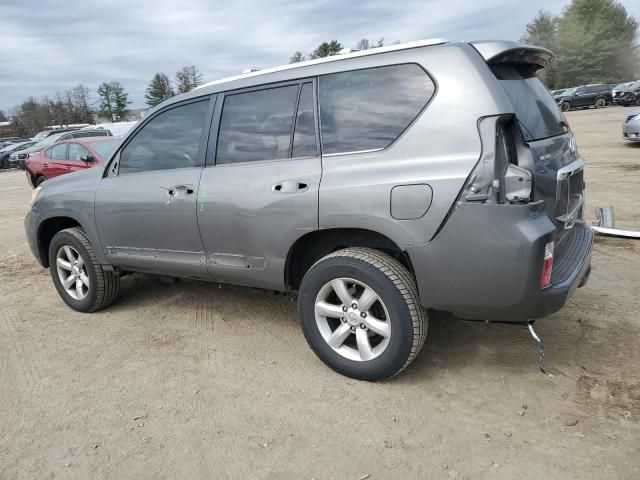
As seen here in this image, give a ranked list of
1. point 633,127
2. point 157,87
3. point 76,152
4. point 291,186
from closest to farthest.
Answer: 1. point 291,186
2. point 76,152
3. point 633,127
4. point 157,87

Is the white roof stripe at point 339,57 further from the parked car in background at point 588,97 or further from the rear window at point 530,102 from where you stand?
the parked car in background at point 588,97

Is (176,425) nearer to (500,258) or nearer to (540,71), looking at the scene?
(500,258)

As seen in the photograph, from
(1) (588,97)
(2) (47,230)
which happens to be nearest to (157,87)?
(1) (588,97)

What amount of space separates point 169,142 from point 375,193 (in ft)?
6.04

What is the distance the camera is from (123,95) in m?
94.1

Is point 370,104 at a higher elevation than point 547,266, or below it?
higher

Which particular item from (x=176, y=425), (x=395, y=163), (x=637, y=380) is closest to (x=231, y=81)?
(x=395, y=163)

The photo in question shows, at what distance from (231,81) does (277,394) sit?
211 cm

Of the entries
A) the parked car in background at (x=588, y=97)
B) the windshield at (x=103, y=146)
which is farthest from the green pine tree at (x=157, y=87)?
the windshield at (x=103, y=146)

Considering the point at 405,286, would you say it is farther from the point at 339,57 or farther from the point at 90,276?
the point at 90,276

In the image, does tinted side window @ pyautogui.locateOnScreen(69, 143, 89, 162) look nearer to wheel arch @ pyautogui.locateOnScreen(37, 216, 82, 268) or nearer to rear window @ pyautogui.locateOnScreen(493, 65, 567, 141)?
wheel arch @ pyautogui.locateOnScreen(37, 216, 82, 268)

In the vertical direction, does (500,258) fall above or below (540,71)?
below

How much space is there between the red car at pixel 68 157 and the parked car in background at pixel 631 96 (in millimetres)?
32886

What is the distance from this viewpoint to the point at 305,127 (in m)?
3.13
